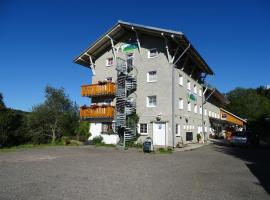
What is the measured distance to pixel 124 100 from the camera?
25969 millimetres

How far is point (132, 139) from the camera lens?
24.8 meters

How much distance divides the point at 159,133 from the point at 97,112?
6638 mm

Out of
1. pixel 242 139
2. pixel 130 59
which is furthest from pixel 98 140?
pixel 242 139

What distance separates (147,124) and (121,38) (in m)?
9.64

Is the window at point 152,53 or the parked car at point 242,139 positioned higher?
the window at point 152,53

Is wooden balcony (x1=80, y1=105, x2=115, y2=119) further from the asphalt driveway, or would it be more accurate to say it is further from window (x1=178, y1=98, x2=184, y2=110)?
the asphalt driveway

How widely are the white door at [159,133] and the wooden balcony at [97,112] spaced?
14.6 feet

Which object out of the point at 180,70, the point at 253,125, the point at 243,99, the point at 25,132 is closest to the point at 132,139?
the point at 180,70

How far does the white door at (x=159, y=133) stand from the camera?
2416 centimetres

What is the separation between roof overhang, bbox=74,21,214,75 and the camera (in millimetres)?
23178

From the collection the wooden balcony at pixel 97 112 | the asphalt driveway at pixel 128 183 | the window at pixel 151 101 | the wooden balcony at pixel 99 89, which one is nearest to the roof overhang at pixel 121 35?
the wooden balcony at pixel 99 89

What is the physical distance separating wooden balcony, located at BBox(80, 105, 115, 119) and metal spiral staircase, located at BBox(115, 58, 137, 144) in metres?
0.78

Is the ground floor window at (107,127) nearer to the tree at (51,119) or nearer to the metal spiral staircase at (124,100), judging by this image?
the metal spiral staircase at (124,100)

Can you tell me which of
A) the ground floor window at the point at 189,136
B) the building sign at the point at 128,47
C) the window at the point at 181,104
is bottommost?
the ground floor window at the point at 189,136
